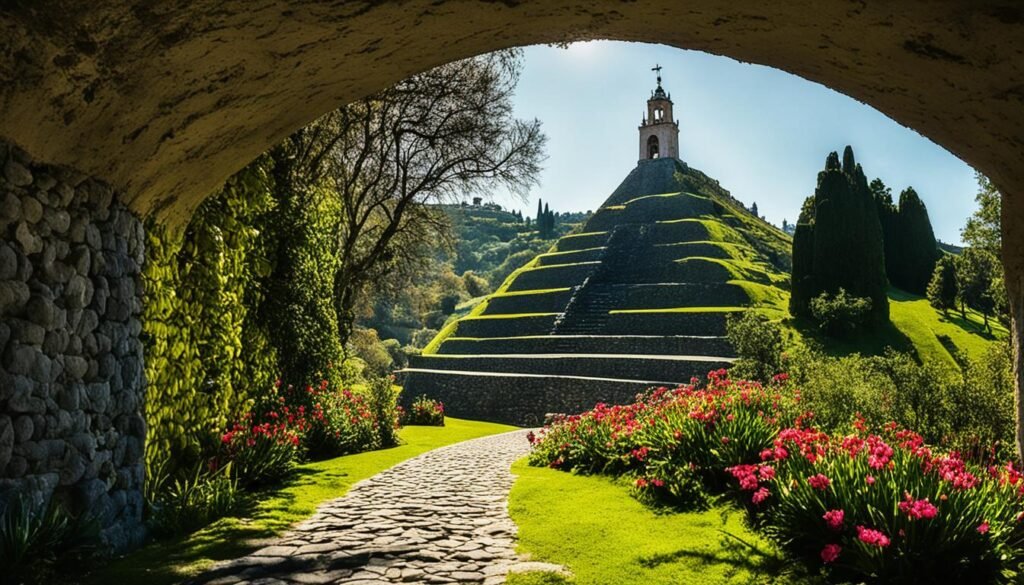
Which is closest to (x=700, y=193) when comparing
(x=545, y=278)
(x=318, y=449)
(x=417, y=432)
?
(x=545, y=278)

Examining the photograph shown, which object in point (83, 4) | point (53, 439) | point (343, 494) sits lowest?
point (343, 494)

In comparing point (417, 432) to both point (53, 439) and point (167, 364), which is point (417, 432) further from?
point (53, 439)

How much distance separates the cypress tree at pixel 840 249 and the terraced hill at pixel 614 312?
2.44 m

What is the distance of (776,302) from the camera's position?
36.3 metres

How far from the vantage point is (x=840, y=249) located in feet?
116

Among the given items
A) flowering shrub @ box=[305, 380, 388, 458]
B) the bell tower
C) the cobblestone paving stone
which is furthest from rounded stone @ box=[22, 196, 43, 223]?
the bell tower

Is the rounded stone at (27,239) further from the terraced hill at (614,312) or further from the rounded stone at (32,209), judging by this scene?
the terraced hill at (614,312)

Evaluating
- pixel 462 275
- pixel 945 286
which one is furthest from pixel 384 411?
pixel 462 275

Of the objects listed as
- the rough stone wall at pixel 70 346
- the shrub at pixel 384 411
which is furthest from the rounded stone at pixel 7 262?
the shrub at pixel 384 411

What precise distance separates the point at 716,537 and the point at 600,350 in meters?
26.8

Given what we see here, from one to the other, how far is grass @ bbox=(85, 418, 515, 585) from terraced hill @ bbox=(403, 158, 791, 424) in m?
18.0

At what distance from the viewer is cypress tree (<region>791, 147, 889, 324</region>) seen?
113 feet

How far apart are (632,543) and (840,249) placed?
34.4m

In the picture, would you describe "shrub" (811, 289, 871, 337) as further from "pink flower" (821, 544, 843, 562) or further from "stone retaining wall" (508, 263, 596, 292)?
"pink flower" (821, 544, 843, 562)
